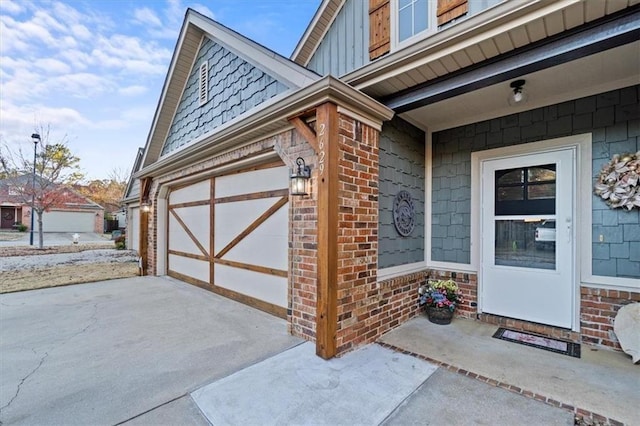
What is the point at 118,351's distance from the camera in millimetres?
2891

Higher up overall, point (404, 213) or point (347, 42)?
point (347, 42)

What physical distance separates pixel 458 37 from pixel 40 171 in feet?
63.2

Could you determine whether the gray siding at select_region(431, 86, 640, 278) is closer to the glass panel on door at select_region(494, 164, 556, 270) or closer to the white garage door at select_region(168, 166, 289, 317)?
the glass panel on door at select_region(494, 164, 556, 270)

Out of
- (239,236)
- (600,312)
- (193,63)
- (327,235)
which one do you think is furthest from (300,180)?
(193,63)

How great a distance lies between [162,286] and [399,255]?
16.5 ft

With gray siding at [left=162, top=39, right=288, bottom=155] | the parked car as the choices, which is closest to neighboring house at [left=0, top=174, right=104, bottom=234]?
gray siding at [left=162, top=39, right=288, bottom=155]

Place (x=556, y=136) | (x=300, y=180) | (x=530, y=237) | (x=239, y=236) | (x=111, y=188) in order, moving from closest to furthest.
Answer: (x=300, y=180)
(x=556, y=136)
(x=530, y=237)
(x=239, y=236)
(x=111, y=188)

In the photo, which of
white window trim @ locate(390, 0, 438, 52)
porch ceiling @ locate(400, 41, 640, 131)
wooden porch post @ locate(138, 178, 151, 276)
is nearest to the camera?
porch ceiling @ locate(400, 41, 640, 131)

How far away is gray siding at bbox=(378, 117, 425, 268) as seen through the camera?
3.45m

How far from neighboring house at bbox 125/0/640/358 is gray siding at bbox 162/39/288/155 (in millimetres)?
51

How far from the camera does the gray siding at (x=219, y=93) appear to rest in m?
4.27

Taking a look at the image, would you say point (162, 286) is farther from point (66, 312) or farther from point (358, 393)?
point (358, 393)

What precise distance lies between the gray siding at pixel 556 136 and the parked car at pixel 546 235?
0.35 metres

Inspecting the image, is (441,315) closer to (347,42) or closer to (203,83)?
(347,42)
